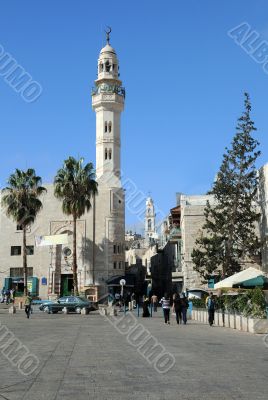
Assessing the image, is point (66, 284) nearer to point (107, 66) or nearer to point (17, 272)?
point (17, 272)

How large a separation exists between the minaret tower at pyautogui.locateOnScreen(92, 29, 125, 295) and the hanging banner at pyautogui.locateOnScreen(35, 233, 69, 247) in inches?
168

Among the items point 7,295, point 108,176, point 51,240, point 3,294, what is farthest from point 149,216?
point 51,240

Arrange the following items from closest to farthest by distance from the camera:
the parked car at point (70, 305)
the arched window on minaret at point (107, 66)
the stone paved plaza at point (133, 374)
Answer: the stone paved plaza at point (133, 374) → the parked car at point (70, 305) → the arched window on minaret at point (107, 66)

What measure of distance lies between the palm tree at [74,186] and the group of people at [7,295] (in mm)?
12214

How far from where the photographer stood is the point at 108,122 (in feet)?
203

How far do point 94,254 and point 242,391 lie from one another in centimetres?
4960

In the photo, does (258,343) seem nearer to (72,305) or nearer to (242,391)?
(242,391)

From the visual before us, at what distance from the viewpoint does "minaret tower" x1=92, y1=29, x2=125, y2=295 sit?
5675cm

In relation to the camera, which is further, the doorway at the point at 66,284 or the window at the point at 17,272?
the window at the point at 17,272

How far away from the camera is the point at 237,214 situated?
4209 centimetres

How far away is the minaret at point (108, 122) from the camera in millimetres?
61094

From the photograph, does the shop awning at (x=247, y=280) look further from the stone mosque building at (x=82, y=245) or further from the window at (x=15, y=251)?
the window at (x=15, y=251)

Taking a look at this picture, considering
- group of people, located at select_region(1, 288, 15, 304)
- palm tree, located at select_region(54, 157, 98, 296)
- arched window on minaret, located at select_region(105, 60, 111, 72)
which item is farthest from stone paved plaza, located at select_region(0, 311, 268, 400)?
arched window on minaret, located at select_region(105, 60, 111, 72)

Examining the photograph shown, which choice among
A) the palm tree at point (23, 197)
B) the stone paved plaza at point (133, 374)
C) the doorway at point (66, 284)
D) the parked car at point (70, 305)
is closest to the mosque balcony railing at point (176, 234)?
the doorway at point (66, 284)
